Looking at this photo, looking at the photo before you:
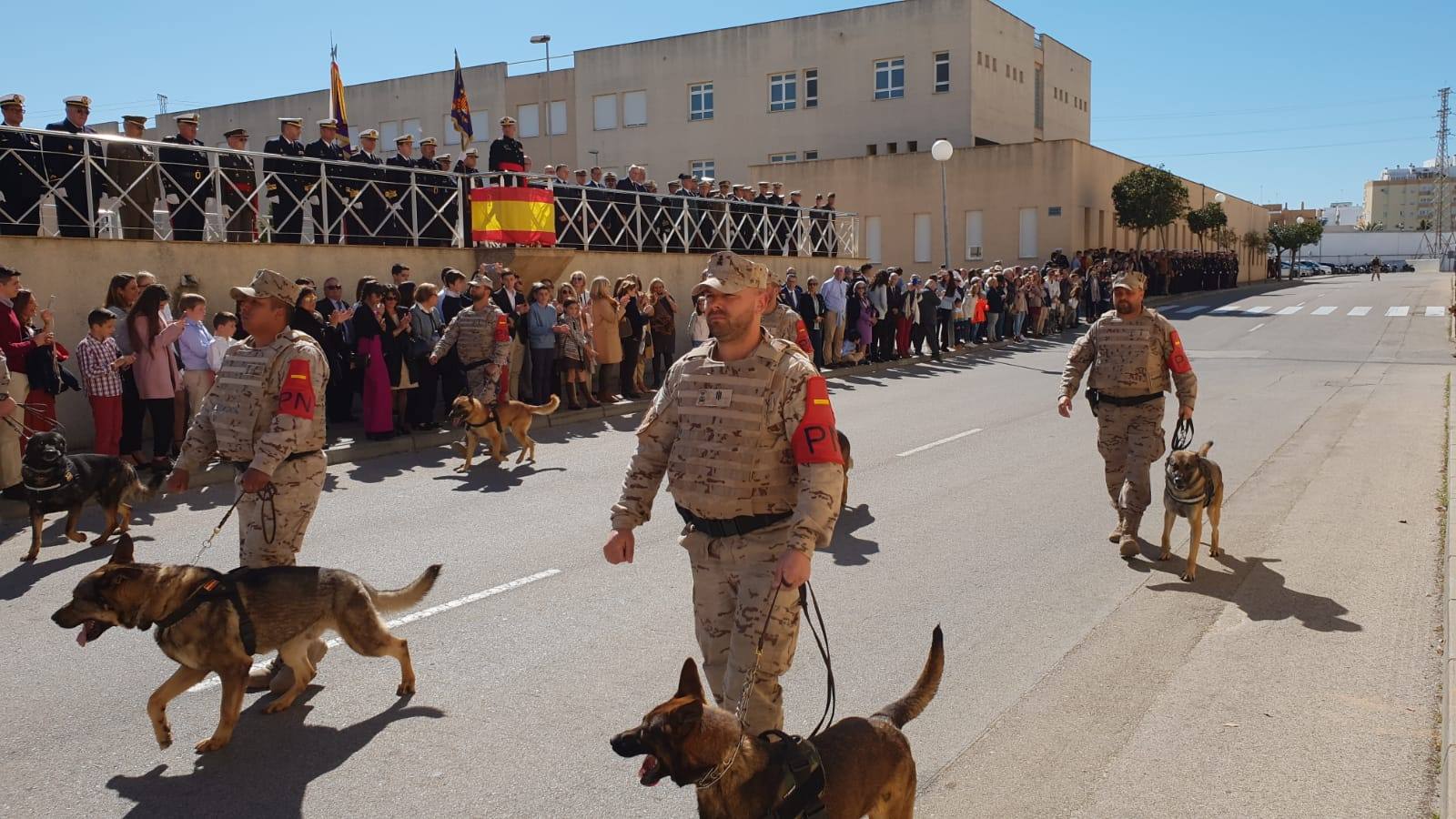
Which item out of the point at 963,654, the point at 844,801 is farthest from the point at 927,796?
the point at 963,654

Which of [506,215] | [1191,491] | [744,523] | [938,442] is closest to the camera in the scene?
[744,523]

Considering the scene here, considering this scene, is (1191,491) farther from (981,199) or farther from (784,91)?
(784,91)

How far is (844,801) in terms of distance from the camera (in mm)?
3238

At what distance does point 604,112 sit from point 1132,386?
43604mm

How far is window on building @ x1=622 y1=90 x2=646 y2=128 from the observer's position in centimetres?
4762

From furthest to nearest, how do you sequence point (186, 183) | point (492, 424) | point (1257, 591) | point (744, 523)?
point (186, 183) → point (492, 424) → point (1257, 591) → point (744, 523)

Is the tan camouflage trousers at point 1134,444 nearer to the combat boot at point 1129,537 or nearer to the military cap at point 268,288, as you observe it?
the combat boot at point 1129,537

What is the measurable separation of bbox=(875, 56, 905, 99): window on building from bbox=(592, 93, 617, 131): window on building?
12.1 metres

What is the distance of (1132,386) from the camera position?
24.8 ft

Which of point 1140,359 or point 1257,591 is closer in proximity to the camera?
point 1257,591

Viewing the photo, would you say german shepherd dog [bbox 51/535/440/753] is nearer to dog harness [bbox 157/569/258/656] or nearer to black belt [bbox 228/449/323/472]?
dog harness [bbox 157/569/258/656]

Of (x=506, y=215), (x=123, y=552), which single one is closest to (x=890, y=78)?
(x=506, y=215)

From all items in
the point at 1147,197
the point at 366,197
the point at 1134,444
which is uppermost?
the point at 1147,197

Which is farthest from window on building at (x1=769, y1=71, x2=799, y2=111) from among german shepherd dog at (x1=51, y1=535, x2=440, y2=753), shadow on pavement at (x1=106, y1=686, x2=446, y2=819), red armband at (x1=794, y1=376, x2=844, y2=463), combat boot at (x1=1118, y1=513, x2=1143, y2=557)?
red armband at (x1=794, y1=376, x2=844, y2=463)
